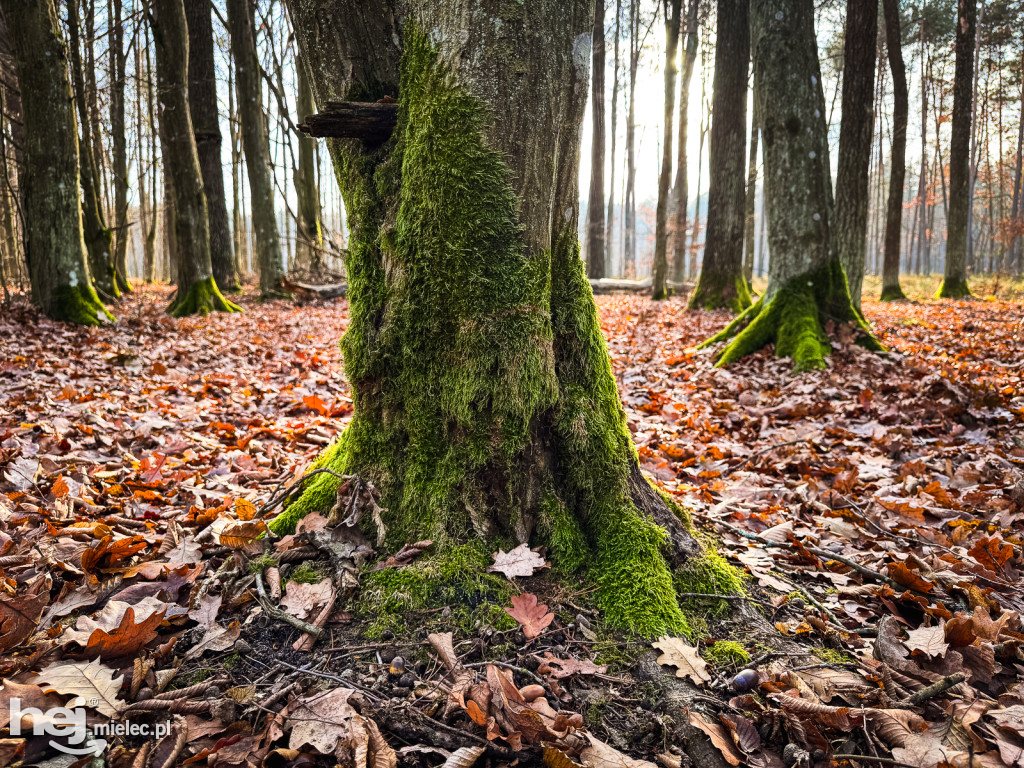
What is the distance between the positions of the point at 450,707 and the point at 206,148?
1453 centimetres

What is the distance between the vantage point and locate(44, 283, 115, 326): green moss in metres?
7.68

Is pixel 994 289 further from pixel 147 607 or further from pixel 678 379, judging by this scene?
pixel 147 607

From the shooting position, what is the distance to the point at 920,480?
331cm

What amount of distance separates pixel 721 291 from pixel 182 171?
10789mm

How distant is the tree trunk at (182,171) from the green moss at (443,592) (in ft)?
32.5

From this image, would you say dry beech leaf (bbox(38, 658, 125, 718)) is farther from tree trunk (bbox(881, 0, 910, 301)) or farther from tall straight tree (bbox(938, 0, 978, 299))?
tree trunk (bbox(881, 0, 910, 301))

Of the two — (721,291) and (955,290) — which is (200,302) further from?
(955,290)

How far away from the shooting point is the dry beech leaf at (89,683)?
148 cm

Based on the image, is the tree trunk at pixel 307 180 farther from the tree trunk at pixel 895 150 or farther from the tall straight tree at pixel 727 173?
the tree trunk at pixel 895 150

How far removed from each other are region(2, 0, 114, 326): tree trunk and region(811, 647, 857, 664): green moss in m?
9.29

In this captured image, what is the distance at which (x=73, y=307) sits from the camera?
7.74m

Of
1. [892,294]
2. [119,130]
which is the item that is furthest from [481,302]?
[119,130]

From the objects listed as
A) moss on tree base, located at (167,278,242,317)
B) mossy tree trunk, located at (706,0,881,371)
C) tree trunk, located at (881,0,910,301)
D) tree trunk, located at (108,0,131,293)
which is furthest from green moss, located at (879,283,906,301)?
tree trunk, located at (108,0,131,293)

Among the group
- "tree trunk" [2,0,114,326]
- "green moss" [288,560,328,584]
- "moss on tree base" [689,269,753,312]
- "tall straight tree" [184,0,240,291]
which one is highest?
"tall straight tree" [184,0,240,291]
